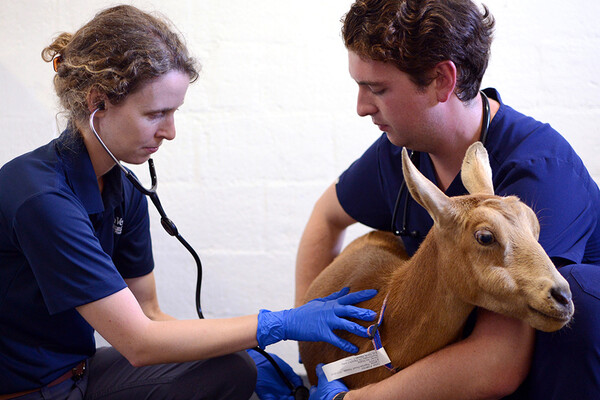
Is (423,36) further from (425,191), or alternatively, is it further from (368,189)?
(368,189)

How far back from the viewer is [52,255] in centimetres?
142

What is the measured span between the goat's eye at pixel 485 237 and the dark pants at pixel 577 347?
25 centimetres

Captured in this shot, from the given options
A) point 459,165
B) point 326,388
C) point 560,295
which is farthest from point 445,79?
point 326,388

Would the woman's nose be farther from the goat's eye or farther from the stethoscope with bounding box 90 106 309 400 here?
the goat's eye

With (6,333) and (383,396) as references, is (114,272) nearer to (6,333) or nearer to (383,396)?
(6,333)

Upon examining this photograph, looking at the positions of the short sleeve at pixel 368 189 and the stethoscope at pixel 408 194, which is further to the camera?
the short sleeve at pixel 368 189

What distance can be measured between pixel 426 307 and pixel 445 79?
58cm

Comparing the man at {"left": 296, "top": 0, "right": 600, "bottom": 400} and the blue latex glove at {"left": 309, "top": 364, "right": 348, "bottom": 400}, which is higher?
the man at {"left": 296, "top": 0, "right": 600, "bottom": 400}

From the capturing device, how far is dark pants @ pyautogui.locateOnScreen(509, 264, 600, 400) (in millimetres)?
1320

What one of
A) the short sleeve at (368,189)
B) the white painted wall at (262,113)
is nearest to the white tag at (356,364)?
the short sleeve at (368,189)

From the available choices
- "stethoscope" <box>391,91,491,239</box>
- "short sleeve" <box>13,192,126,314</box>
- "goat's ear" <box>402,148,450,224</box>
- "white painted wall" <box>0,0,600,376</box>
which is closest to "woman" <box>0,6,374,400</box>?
"short sleeve" <box>13,192,126,314</box>

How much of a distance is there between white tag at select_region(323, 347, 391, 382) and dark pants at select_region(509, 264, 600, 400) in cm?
37

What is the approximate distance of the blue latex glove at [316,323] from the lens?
1.51 meters

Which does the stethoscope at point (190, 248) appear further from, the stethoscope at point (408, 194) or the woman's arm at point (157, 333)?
the stethoscope at point (408, 194)
